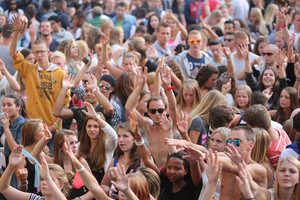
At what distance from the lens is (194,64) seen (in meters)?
8.55

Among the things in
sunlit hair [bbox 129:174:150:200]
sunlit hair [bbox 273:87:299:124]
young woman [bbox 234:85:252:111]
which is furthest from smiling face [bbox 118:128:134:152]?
sunlit hair [bbox 273:87:299:124]

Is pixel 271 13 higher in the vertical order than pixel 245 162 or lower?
lower

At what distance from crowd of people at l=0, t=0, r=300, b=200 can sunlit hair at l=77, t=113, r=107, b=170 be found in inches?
0.5

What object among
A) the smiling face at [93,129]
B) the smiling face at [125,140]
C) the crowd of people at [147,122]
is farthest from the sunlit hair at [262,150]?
the smiling face at [93,129]

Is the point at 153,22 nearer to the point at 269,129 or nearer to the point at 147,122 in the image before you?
the point at 147,122

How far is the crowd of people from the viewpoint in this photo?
15.1 ft

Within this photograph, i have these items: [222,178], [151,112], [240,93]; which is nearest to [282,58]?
[240,93]

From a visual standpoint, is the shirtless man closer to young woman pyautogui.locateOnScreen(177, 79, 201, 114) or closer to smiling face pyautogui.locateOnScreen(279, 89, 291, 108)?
young woman pyautogui.locateOnScreen(177, 79, 201, 114)

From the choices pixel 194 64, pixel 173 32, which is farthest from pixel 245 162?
pixel 173 32

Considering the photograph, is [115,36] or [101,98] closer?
[101,98]

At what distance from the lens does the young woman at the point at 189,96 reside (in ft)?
22.3

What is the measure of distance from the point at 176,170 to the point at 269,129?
1.42 m

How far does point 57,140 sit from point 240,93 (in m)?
2.69

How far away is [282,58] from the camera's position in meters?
7.66
